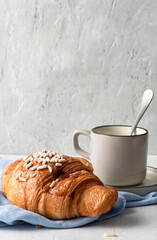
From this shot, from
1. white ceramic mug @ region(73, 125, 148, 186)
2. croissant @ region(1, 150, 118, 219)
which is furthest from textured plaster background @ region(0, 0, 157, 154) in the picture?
croissant @ region(1, 150, 118, 219)

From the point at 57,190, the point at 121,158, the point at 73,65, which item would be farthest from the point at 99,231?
the point at 73,65

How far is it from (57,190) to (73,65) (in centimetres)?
60

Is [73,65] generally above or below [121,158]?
above

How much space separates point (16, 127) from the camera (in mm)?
1319

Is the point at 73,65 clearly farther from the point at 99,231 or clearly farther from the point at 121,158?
the point at 99,231

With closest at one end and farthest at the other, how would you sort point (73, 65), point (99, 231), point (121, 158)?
point (99, 231), point (121, 158), point (73, 65)

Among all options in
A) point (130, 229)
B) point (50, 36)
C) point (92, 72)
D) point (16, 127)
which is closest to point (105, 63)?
point (92, 72)

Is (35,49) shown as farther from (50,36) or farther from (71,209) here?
(71,209)

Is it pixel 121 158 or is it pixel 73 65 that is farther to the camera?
pixel 73 65

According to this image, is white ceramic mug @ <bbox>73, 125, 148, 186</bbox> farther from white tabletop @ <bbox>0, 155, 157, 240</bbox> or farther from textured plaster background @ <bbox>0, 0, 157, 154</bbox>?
textured plaster background @ <bbox>0, 0, 157, 154</bbox>

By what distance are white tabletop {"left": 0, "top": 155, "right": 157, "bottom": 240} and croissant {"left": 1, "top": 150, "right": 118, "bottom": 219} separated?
3cm

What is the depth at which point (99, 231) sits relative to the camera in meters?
0.71

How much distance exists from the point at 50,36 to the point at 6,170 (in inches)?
21.5

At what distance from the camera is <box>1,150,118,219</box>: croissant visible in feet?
2.36
